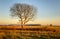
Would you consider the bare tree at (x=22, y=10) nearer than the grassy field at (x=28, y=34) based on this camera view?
No

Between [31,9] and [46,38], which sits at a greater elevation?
[31,9]

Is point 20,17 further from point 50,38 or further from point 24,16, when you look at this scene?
point 50,38

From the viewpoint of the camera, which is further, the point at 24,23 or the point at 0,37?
the point at 24,23

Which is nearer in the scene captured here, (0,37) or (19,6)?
(0,37)

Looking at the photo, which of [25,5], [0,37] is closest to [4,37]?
[0,37]

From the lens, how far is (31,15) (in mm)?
31859

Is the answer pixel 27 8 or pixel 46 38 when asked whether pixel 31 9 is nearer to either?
pixel 27 8

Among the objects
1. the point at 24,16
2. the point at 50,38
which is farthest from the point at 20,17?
the point at 50,38

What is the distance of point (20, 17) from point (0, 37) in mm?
20967

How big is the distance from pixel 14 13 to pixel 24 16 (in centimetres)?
196

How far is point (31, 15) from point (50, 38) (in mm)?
20013

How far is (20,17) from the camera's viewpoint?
32219mm

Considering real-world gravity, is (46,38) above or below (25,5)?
below

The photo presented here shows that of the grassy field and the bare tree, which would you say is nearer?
the grassy field
